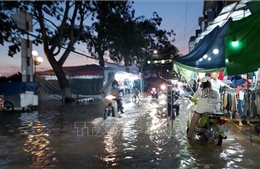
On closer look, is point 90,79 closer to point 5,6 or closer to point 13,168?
point 5,6

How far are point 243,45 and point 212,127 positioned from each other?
6.86ft

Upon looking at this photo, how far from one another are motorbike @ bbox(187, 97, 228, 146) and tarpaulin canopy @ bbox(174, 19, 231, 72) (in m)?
2.46

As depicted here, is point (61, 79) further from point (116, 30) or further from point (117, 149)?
point (117, 149)

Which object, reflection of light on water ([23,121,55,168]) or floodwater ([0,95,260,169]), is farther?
reflection of light on water ([23,121,55,168])

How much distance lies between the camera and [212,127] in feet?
21.4

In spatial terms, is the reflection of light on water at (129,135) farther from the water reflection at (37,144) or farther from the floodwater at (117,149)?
the water reflection at (37,144)

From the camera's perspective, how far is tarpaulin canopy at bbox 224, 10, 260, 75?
5.51m

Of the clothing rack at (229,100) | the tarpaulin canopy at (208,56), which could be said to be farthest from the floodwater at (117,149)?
the tarpaulin canopy at (208,56)

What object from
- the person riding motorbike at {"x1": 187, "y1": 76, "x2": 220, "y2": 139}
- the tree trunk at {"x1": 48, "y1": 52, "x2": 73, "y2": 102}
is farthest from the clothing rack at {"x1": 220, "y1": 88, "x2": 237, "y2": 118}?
the tree trunk at {"x1": 48, "y1": 52, "x2": 73, "y2": 102}

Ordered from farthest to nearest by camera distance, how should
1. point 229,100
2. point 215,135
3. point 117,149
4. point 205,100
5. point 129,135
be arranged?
point 229,100 → point 129,135 → point 205,100 → point 215,135 → point 117,149

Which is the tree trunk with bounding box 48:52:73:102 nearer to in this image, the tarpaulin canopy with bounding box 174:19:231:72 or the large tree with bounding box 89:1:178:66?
the large tree with bounding box 89:1:178:66

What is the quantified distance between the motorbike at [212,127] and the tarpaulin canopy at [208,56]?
2461 mm

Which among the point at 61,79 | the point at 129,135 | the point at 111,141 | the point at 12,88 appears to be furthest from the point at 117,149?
the point at 61,79

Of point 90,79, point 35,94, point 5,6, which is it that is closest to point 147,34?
point 90,79
